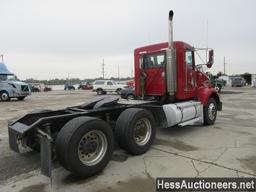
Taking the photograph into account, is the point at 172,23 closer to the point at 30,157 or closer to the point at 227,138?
the point at 227,138

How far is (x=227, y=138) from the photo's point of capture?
20.0 feet

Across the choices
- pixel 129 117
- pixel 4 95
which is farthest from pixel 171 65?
pixel 4 95

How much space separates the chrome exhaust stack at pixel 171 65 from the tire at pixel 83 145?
123 inches

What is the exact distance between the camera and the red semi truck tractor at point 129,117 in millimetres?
3756

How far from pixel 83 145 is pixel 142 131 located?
5.54 ft

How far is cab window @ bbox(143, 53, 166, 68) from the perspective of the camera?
706 centimetres

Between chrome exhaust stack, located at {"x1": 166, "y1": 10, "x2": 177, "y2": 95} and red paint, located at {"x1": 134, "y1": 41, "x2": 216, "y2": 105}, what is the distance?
0.14 m

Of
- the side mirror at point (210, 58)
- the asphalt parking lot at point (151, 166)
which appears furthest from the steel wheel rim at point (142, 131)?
the side mirror at point (210, 58)

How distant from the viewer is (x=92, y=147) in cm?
413

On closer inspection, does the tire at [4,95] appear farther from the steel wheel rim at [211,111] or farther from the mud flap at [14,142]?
the steel wheel rim at [211,111]

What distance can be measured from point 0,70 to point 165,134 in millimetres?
18331

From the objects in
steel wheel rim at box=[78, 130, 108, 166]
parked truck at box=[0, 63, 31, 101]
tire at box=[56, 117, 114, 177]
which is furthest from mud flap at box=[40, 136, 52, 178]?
parked truck at box=[0, 63, 31, 101]

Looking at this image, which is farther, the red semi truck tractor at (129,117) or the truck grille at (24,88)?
the truck grille at (24,88)

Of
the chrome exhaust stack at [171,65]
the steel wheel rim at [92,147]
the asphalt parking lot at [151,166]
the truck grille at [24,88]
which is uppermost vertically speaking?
the chrome exhaust stack at [171,65]
